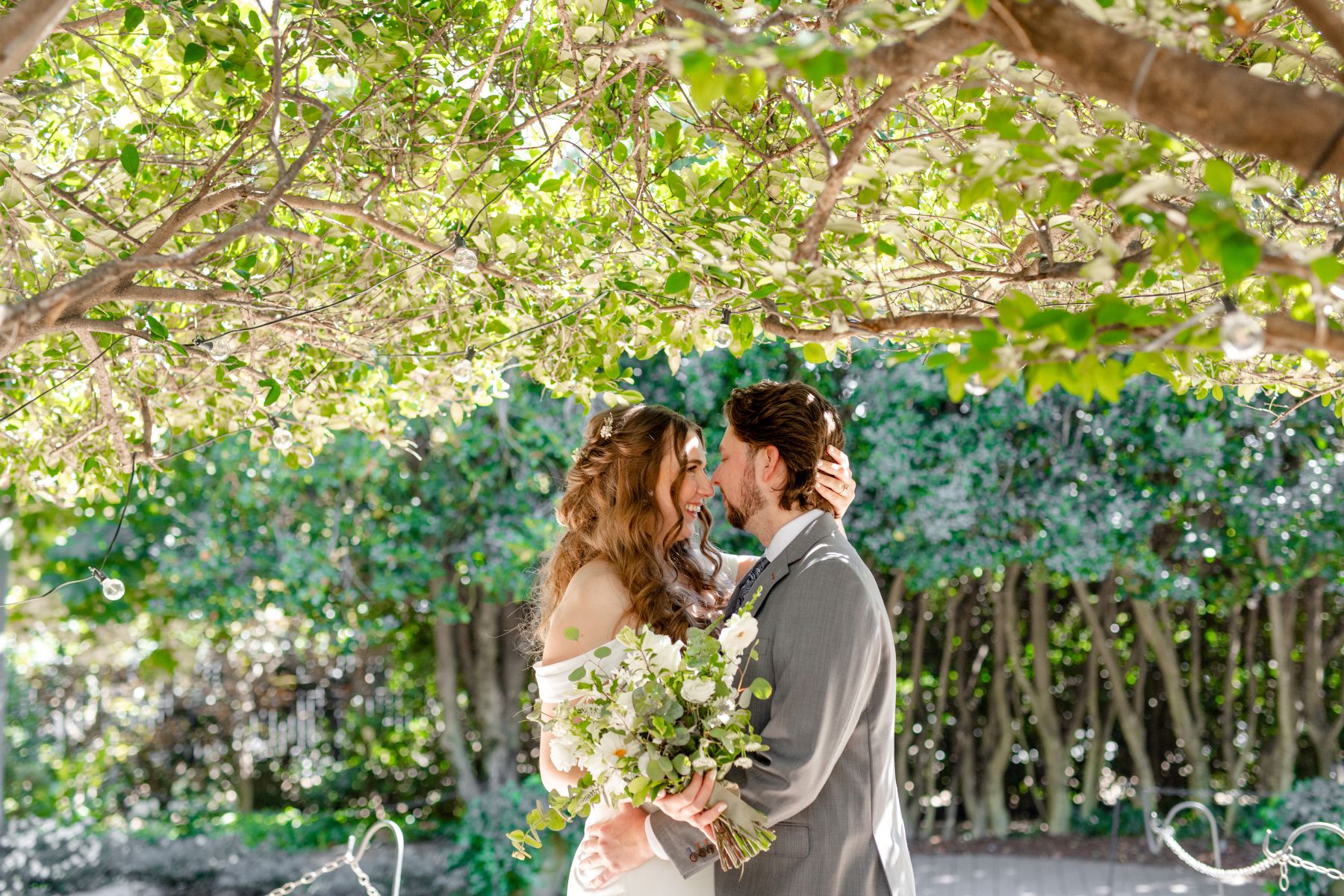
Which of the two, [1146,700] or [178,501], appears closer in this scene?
[178,501]

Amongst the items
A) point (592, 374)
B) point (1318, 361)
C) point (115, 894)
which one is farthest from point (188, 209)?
point (115, 894)

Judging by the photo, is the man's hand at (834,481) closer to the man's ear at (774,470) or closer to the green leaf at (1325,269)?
the man's ear at (774,470)

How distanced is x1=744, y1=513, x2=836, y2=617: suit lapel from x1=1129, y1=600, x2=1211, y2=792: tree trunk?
204 inches

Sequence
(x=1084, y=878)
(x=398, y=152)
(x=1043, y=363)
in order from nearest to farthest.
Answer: (x=1043, y=363) → (x=398, y=152) → (x=1084, y=878)

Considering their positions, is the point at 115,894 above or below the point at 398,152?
below

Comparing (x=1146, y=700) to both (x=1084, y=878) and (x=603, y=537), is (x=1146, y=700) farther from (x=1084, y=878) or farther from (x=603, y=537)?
(x=603, y=537)

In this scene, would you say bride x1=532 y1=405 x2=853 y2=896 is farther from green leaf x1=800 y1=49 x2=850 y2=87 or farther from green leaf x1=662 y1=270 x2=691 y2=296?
green leaf x1=800 y1=49 x2=850 y2=87

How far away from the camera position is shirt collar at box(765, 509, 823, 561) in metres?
2.39

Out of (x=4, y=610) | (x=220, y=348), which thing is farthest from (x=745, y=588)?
(x=4, y=610)

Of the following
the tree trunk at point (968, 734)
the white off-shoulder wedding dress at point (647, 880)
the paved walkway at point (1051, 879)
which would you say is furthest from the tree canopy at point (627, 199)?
the tree trunk at point (968, 734)

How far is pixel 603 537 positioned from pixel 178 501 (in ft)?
15.7

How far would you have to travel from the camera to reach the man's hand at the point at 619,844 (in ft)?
7.41

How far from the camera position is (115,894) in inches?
263

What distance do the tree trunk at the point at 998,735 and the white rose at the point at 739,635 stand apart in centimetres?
551
